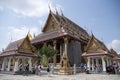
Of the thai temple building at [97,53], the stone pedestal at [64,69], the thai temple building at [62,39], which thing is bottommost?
the stone pedestal at [64,69]

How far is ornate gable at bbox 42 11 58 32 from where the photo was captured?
78.7 ft

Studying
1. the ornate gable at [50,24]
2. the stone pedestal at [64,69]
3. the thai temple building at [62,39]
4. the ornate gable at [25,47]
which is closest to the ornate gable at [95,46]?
the thai temple building at [62,39]

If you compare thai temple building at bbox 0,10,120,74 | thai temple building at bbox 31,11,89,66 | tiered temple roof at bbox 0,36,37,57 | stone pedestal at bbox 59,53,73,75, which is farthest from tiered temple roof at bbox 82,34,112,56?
tiered temple roof at bbox 0,36,37,57

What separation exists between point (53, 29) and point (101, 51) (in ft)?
32.1

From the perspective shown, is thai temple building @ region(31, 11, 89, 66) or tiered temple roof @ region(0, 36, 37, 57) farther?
thai temple building @ region(31, 11, 89, 66)

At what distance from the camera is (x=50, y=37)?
22.0 m

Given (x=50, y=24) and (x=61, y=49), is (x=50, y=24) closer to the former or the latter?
(x=50, y=24)

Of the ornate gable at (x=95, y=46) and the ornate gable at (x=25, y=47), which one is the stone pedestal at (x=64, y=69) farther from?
the ornate gable at (x=25, y=47)

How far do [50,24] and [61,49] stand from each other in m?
5.42

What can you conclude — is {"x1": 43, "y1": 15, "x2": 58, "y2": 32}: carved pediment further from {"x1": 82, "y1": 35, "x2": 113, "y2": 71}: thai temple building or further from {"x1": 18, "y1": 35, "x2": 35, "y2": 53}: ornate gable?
{"x1": 18, "y1": 35, "x2": 35, "y2": 53}: ornate gable

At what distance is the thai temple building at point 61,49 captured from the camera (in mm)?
16188

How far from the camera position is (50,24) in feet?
81.8

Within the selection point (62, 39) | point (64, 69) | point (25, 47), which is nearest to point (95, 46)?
point (64, 69)

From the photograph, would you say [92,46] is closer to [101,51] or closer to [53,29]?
[101,51]
